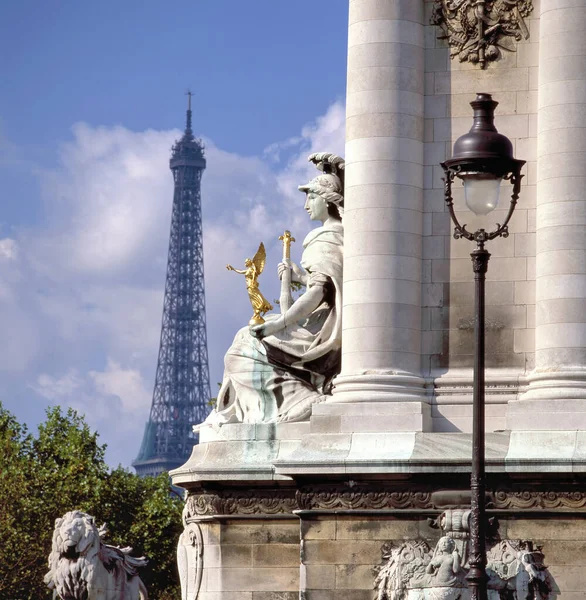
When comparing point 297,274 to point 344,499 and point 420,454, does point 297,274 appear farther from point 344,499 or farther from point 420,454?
point 420,454

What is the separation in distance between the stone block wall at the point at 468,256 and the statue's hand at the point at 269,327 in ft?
9.37

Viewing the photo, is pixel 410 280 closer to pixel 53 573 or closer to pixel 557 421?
pixel 557 421

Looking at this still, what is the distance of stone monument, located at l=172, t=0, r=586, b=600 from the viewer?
3353cm

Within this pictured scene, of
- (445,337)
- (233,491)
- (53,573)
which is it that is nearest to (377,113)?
(445,337)

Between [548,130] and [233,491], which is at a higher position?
[548,130]

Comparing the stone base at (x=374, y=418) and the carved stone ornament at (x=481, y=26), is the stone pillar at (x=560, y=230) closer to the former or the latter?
the carved stone ornament at (x=481, y=26)

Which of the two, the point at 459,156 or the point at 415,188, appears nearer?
the point at 459,156

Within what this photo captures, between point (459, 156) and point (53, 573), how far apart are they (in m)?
11.5

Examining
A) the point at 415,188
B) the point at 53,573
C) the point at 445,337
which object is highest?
the point at 415,188

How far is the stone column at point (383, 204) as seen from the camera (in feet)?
115

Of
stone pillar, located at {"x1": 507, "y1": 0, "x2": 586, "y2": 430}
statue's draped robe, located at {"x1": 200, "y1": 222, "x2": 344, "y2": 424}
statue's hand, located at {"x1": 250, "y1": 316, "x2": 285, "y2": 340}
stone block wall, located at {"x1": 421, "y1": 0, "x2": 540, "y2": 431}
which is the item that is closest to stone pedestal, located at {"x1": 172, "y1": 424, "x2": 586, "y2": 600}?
stone pillar, located at {"x1": 507, "y1": 0, "x2": 586, "y2": 430}

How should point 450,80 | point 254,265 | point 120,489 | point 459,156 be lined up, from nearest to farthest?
1. point 459,156
2. point 450,80
3. point 254,265
4. point 120,489

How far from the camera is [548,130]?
1375 inches

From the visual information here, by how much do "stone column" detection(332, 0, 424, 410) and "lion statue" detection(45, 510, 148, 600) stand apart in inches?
168
